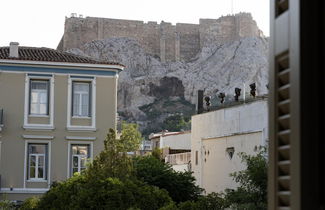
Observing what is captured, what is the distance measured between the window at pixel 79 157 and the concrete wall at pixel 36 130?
0.90 feet

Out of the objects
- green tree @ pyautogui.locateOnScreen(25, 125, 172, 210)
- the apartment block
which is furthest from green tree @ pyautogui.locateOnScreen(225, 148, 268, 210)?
the apartment block

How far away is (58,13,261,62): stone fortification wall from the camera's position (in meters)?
105

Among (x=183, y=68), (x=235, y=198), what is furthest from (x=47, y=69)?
(x=183, y=68)

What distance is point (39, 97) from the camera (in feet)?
91.8

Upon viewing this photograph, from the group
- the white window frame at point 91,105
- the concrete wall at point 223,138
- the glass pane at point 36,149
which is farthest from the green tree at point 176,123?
the glass pane at point 36,149

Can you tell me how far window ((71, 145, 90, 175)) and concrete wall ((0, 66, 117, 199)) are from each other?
0.28m

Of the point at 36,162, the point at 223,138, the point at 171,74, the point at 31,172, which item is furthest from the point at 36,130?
the point at 171,74

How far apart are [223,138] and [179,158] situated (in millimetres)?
7437

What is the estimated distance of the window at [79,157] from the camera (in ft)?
90.9

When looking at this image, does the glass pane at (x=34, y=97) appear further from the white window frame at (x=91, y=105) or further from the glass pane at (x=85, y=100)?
the glass pane at (x=85, y=100)

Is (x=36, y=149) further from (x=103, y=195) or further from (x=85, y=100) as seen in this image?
(x=103, y=195)

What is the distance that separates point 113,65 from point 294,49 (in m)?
26.9

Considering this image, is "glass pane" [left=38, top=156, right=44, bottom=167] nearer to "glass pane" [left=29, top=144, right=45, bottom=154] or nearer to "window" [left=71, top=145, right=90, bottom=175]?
"glass pane" [left=29, top=144, right=45, bottom=154]
